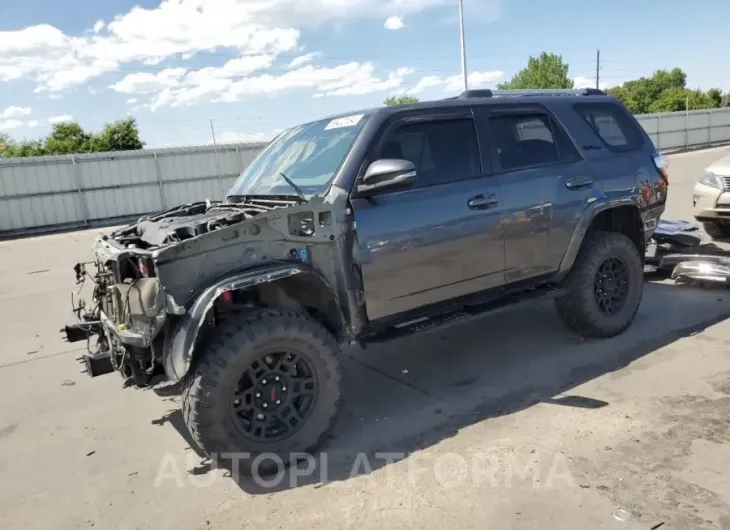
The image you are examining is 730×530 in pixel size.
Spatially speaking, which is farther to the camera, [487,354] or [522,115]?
[487,354]

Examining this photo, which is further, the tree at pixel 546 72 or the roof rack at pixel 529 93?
the tree at pixel 546 72

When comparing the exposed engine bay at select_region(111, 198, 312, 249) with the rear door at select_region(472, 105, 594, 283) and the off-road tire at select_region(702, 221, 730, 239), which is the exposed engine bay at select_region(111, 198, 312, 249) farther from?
the off-road tire at select_region(702, 221, 730, 239)

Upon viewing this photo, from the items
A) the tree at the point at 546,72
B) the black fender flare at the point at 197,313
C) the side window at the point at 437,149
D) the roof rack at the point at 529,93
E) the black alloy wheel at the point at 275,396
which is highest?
the tree at the point at 546,72

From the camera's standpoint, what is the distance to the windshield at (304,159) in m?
3.97

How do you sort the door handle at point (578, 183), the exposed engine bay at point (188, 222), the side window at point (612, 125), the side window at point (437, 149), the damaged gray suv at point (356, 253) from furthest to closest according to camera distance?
the side window at point (612, 125)
the door handle at point (578, 183)
the side window at point (437, 149)
the exposed engine bay at point (188, 222)
the damaged gray suv at point (356, 253)

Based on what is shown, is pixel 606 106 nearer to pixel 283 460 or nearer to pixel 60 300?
pixel 283 460

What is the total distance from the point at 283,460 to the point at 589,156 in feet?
11.2

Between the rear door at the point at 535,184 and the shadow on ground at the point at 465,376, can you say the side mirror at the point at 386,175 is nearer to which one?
the rear door at the point at 535,184

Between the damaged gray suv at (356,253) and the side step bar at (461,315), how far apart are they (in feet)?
0.06

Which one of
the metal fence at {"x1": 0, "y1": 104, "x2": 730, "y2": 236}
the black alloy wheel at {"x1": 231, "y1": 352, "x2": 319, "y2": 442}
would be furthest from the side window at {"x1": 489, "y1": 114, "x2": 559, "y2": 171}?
the metal fence at {"x1": 0, "y1": 104, "x2": 730, "y2": 236}

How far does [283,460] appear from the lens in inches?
135

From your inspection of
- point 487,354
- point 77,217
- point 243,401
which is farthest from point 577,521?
point 77,217

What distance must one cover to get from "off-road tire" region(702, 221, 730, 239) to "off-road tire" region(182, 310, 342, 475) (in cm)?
774

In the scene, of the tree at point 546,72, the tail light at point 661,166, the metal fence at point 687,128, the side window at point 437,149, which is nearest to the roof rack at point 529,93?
the side window at point 437,149
